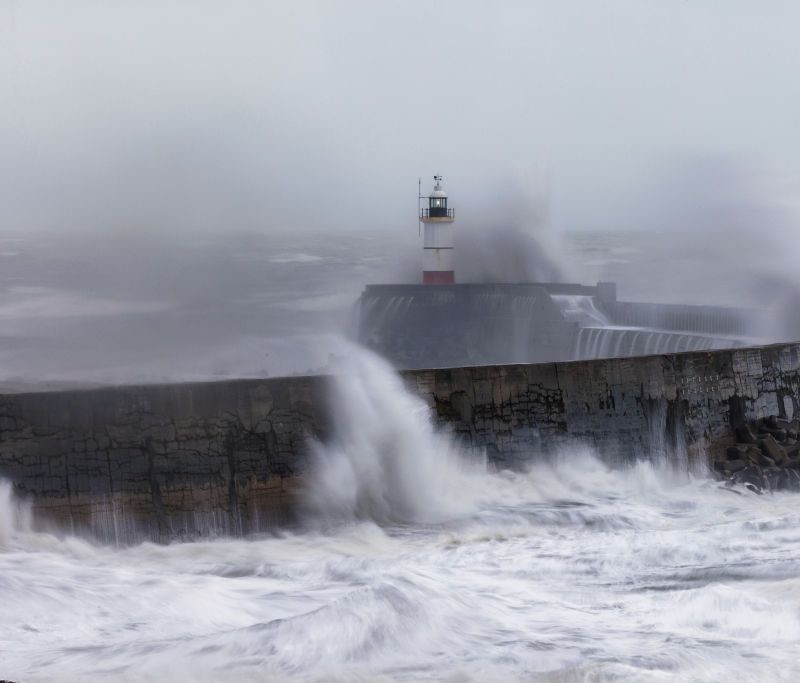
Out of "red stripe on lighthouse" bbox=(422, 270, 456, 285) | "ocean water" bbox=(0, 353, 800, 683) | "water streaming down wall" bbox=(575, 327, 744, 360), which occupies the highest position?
"red stripe on lighthouse" bbox=(422, 270, 456, 285)

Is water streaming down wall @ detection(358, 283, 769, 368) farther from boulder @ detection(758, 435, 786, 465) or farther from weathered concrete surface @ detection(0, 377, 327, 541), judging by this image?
weathered concrete surface @ detection(0, 377, 327, 541)

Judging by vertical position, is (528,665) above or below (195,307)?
below

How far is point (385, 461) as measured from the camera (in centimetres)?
746

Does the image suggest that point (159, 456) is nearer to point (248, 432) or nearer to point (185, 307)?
point (248, 432)

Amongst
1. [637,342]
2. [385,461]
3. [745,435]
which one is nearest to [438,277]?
[637,342]

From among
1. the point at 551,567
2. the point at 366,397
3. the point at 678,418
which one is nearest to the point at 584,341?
the point at 678,418

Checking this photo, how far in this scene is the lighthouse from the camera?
18.8 m

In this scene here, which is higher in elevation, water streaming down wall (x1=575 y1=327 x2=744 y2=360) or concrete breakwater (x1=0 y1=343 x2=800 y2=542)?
water streaming down wall (x1=575 y1=327 x2=744 y2=360)

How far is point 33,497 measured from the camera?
618 centimetres

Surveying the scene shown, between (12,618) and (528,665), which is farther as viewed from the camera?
(12,618)

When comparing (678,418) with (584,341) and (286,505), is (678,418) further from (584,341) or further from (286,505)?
(584,341)

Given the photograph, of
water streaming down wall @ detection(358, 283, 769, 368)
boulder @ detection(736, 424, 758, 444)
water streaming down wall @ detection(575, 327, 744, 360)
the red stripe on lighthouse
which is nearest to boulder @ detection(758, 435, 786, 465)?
boulder @ detection(736, 424, 758, 444)

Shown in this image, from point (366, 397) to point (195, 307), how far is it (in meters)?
16.3

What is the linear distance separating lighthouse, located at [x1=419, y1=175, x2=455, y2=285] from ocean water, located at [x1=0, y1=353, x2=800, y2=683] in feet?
34.8
